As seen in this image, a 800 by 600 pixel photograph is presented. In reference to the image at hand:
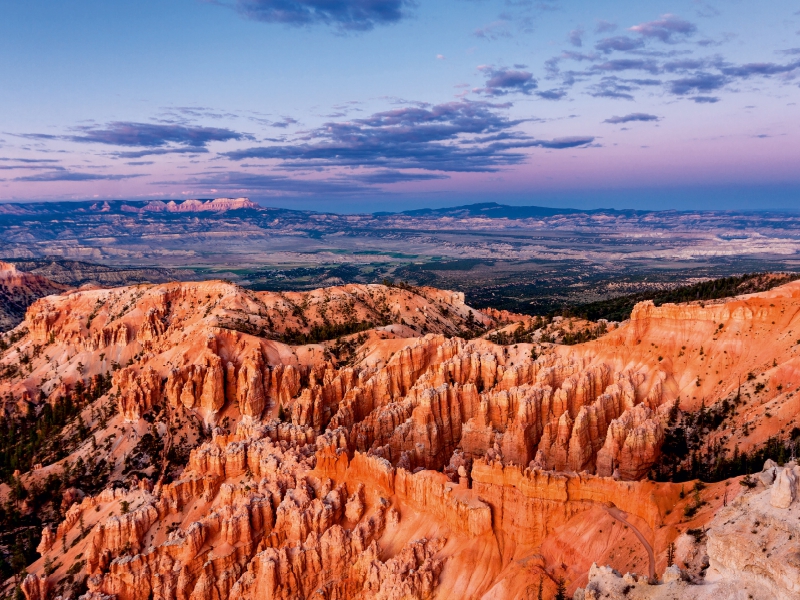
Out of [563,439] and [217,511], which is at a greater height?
[563,439]

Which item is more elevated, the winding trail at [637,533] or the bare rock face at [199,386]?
→ the winding trail at [637,533]

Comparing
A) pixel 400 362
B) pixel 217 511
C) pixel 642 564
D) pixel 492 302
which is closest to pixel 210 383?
pixel 400 362

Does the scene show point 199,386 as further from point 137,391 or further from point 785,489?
point 785,489

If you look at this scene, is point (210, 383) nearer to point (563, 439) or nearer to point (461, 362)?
point (461, 362)

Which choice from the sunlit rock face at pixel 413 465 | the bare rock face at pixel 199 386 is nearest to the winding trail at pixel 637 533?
the sunlit rock face at pixel 413 465

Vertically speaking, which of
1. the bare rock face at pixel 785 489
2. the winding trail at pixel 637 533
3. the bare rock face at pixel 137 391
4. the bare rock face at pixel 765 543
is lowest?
the bare rock face at pixel 137 391

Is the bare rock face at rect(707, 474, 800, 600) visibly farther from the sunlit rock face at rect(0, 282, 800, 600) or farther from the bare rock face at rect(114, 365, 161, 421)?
the bare rock face at rect(114, 365, 161, 421)

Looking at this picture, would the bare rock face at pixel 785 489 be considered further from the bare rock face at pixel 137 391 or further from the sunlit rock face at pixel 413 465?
the bare rock face at pixel 137 391
